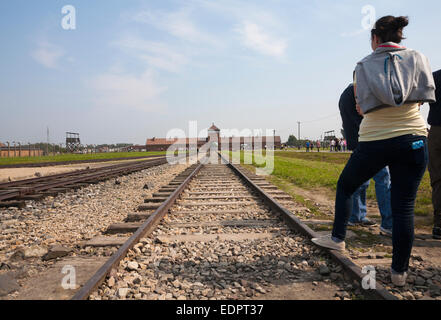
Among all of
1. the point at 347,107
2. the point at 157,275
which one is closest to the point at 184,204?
the point at 157,275

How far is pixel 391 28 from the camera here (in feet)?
6.94

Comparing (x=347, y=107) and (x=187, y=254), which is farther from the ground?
(x=347, y=107)

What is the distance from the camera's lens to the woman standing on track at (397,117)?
1.96 meters

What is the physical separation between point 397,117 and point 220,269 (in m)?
1.85

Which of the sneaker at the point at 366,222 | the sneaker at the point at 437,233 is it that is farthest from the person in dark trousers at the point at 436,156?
the sneaker at the point at 366,222

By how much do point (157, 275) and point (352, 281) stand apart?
155cm

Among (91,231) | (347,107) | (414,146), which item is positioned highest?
(347,107)

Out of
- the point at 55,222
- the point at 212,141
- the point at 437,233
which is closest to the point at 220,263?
the point at 437,233

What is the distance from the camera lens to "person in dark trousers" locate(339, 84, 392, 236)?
3.15 metres

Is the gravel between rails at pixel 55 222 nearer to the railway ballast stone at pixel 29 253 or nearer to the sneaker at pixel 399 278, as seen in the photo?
the railway ballast stone at pixel 29 253

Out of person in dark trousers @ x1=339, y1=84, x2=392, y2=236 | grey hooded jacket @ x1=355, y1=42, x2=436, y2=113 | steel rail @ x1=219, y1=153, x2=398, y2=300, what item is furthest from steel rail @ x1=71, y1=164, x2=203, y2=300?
person in dark trousers @ x1=339, y1=84, x2=392, y2=236

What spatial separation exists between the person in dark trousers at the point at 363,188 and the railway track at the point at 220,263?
3.30 feet

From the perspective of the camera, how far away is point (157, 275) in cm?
239
